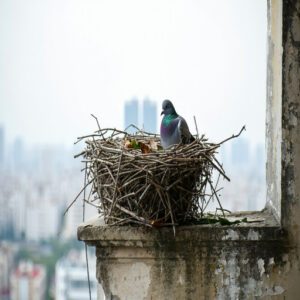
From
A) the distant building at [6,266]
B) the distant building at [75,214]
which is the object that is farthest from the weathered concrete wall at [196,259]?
the distant building at [6,266]

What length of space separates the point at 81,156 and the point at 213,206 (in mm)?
642

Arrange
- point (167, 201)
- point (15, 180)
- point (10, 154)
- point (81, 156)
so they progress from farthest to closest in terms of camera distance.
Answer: point (10, 154) → point (15, 180) → point (81, 156) → point (167, 201)

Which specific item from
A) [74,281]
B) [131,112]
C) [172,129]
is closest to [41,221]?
[74,281]

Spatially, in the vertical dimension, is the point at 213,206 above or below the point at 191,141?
below

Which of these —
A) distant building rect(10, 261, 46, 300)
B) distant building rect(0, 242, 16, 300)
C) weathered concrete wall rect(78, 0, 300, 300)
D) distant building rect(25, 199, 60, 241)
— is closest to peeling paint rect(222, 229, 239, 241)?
weathered concrete wall rect(78, 0, 300, 300)

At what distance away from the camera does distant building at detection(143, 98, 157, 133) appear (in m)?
4.98

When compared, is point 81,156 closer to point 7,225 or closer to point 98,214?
point 98,214

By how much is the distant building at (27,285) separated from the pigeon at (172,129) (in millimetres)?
15312

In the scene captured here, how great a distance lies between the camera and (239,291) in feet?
14.3

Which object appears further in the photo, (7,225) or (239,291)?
(7,225)

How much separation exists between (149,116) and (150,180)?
4.52 ft

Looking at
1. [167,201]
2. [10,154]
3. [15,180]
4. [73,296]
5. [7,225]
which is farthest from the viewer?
[10,154]

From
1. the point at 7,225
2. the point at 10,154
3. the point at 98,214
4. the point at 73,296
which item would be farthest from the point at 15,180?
the point at 98,214

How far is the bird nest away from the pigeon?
7 centimetres
